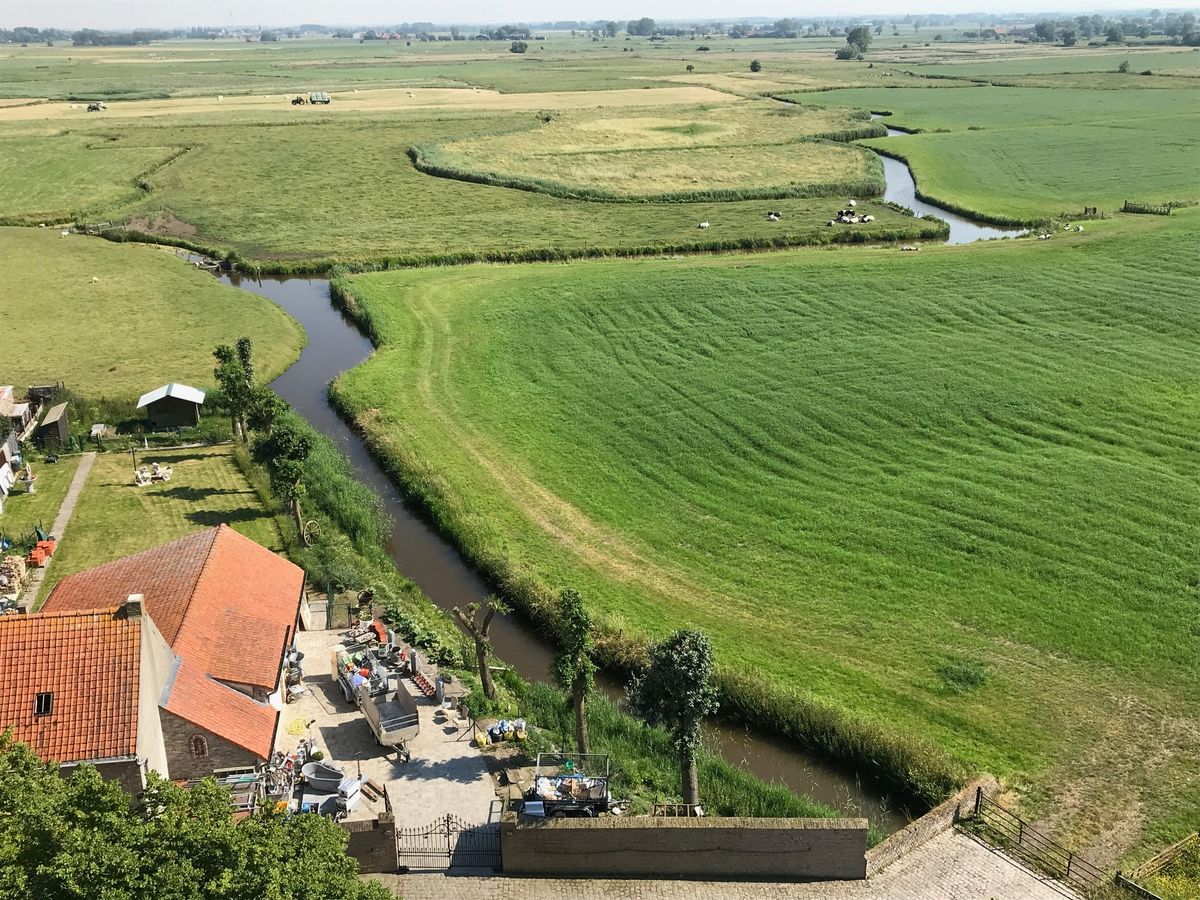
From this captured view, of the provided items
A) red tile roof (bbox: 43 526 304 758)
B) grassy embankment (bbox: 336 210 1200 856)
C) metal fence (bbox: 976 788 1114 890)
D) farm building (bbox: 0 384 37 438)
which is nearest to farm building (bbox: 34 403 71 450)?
farm building (bbox: 0 384 37 438)

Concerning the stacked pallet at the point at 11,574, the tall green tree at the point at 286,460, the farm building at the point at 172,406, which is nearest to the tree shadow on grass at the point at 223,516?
the tall green tree at the point at 286,460

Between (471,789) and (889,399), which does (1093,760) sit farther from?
(889,399)

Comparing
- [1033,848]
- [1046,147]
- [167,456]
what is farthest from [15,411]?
[1046,147]

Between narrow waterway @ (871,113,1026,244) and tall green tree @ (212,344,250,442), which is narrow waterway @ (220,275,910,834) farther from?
narrow waterway @ (871,113,1026,244)

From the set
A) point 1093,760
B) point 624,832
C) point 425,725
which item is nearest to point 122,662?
point 425,725

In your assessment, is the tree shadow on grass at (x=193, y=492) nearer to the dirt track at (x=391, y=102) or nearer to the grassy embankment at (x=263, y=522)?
the grassy embankment at (x=263, y=522)

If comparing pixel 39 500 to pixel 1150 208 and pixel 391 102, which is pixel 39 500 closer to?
pixel 1150 208

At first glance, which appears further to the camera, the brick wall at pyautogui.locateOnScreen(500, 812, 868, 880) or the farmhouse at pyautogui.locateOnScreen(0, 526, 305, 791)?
the brick wall at pyautogui.locateOnScreen(500, 812, 868, 880)
